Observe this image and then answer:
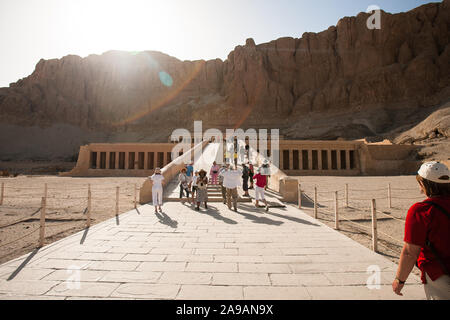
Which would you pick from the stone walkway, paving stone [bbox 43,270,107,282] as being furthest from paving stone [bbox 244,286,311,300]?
paving stone [bbox 43,270,107,282]

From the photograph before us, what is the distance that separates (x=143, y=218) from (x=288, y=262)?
15.3 feet

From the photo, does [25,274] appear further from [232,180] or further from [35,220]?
[232,180]

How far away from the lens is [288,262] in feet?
12.4

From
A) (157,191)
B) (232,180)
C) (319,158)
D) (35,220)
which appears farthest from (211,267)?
(319,158)

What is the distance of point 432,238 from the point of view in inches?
71.2

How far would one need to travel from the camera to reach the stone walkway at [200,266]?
287 cm

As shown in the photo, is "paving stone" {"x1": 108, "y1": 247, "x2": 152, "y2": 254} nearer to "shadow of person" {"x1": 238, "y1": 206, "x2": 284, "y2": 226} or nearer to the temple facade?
"shadow of person" {"x1": 238, "y1": 206, "x2": 284, "y2": 226}

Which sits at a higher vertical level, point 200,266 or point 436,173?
point 436,173

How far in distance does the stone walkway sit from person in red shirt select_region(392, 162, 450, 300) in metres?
1.15

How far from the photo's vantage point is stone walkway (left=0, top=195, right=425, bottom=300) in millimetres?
2873

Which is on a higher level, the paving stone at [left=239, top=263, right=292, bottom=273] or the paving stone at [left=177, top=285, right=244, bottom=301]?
the paving stone at [left=239, top=263, right=292, bottom=273]

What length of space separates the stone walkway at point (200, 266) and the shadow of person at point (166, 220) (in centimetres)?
21

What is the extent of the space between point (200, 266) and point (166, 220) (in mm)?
3321

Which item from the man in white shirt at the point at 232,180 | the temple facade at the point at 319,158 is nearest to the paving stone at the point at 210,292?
the man in white shirt at the point at 232,180
